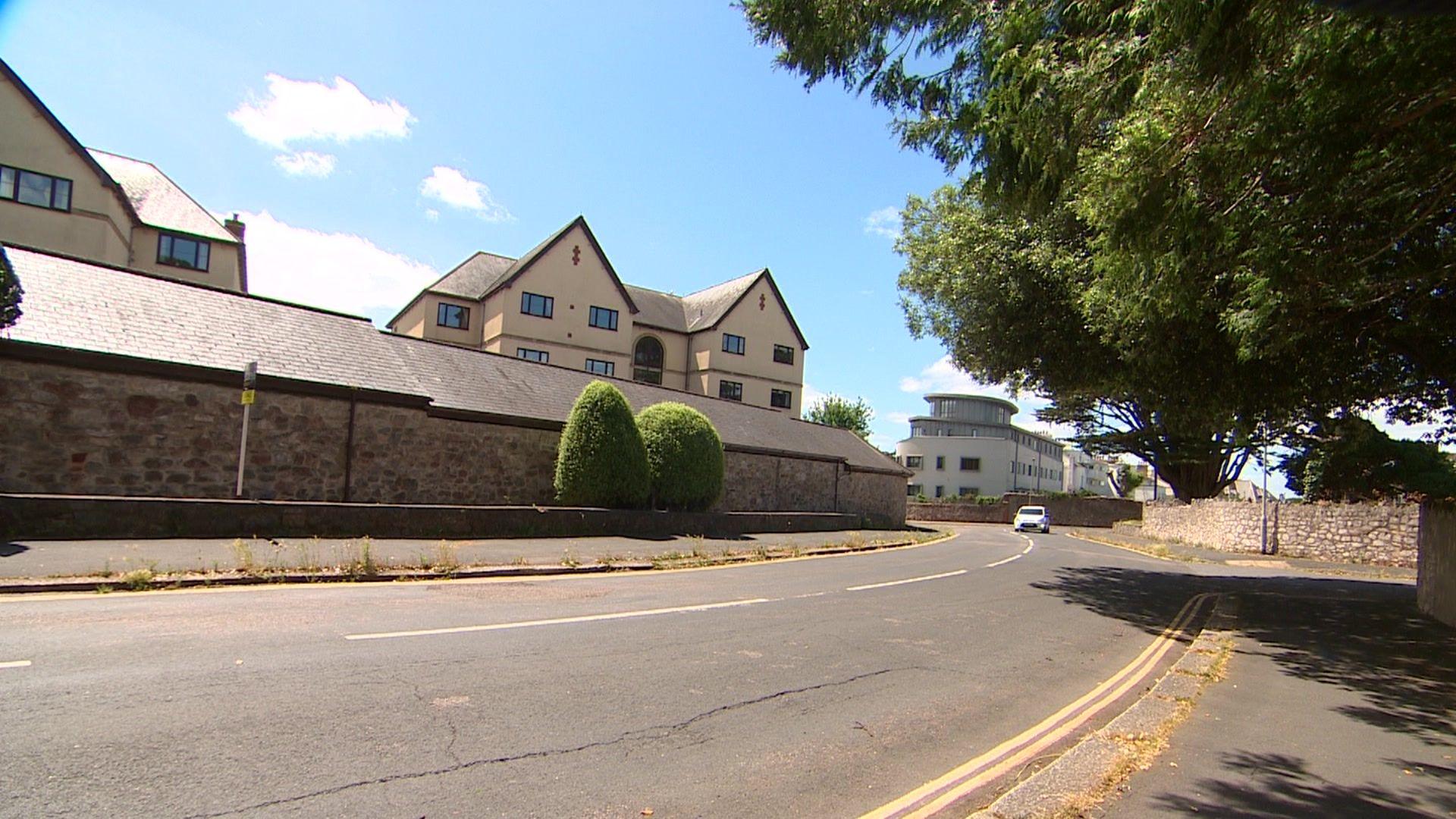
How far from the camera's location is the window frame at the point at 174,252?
3538 cm

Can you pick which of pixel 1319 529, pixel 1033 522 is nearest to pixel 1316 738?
pixel 1319 529

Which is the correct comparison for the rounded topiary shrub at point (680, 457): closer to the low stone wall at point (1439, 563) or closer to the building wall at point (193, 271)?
the low stone wall at point (1439, 563)

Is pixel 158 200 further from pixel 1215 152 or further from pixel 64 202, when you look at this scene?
pixel 1215 152

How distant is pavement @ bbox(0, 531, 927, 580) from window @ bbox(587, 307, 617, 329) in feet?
97.6

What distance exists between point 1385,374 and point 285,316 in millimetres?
24497

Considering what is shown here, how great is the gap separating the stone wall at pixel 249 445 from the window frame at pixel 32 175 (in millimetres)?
22148

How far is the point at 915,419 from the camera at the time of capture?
3617 inches

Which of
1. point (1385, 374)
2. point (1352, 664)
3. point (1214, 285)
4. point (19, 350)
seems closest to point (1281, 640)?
point (1352, 664)

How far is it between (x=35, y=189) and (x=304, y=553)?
102 feet

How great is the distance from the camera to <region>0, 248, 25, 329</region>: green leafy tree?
13141 mm

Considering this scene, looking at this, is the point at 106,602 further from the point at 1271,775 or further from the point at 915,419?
the point at 915,419

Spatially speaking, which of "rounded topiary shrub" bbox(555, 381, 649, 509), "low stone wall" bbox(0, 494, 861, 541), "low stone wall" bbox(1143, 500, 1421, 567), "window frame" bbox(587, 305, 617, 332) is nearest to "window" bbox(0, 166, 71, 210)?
"window frame" bbox(587, 305, 617, 332)

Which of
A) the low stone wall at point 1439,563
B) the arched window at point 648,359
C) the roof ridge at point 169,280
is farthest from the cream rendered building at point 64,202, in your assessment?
the low stone wall at point 1439,563

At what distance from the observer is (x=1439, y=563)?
12.6 meters
